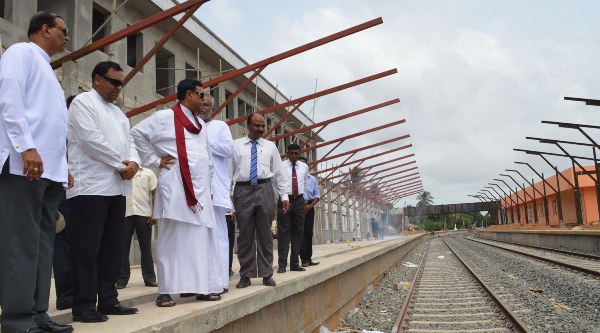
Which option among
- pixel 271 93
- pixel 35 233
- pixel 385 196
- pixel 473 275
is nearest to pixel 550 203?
pixel 385 196

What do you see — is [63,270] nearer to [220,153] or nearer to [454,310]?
[220,153]

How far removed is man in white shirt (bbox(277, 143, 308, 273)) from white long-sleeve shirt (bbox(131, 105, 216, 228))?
2877 millimetres

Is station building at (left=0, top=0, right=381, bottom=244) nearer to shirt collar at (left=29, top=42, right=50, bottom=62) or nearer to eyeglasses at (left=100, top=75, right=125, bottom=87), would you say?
eyeglasses at (left=100, top=75, right=125, bottom=87)

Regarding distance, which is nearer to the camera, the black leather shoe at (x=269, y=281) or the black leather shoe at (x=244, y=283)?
the black leather shoe at (x=269, y=281)

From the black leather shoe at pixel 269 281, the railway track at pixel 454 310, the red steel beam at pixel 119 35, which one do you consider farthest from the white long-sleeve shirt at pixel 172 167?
the red steel beam at pixel 119 35

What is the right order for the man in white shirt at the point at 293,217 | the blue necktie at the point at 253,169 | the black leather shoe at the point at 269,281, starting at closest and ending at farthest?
the black leather shoe at the point at 269,281
the blue necktie at the point at 253,169
the man in white shirt at the point at 293,217

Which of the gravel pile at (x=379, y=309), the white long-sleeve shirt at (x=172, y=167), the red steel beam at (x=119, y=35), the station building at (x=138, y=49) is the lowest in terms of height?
the gravel pile at (x=379, y=309)

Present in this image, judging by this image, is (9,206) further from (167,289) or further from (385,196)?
(385,196)

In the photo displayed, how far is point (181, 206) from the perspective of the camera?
414 centimetres

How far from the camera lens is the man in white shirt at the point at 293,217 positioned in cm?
716

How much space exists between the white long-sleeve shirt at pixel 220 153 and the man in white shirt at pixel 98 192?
150 cm

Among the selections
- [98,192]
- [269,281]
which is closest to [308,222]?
[269,281]

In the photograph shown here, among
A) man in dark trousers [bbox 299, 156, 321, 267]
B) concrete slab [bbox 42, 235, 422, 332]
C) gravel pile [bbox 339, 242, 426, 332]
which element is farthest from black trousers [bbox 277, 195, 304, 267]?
gravel pile [bbox 339, 242, 426, 332]

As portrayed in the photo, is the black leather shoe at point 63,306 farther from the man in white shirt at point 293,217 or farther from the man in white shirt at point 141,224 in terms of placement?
the man in white shirt at point 293,217
